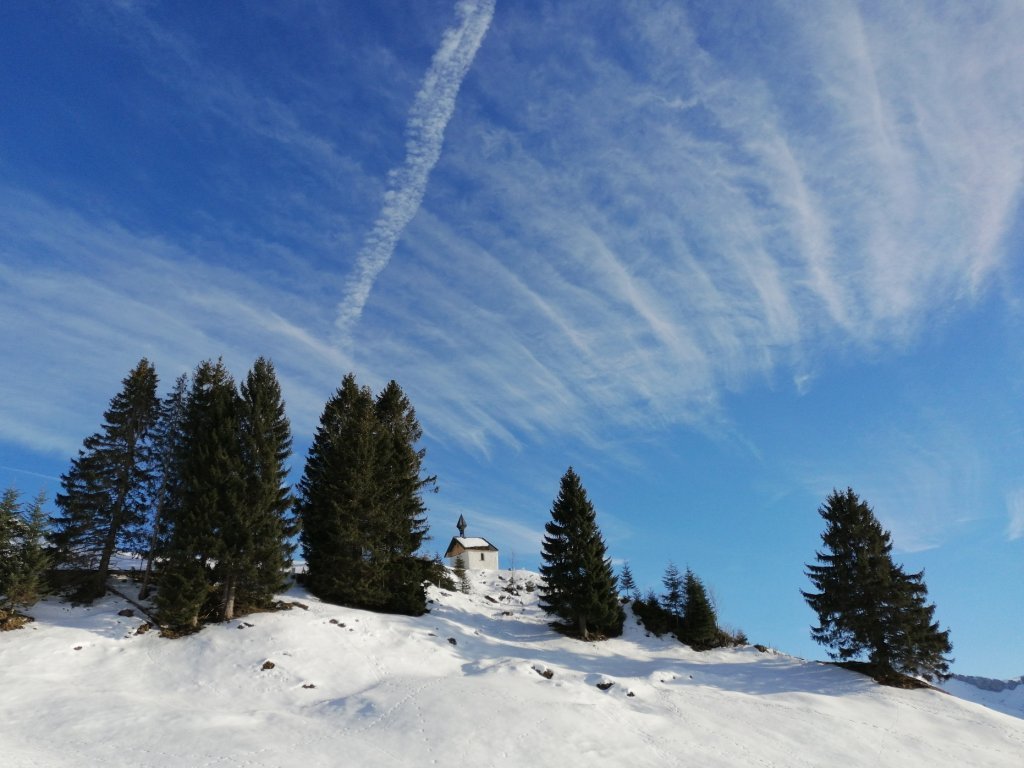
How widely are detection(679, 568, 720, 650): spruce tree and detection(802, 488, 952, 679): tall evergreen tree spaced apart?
6556mm

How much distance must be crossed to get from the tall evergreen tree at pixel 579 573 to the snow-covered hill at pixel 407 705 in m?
4.96

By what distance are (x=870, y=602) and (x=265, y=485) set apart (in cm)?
3443

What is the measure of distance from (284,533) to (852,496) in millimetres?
33931

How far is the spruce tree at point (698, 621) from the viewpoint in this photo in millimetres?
40219

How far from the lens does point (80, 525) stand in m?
33.2

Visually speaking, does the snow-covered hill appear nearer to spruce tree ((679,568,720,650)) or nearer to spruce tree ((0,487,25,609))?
spruce tree ((0,487,25,609))

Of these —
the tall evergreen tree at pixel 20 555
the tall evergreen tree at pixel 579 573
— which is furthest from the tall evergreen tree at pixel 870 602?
the tall evergreen tree at pixel 20 555

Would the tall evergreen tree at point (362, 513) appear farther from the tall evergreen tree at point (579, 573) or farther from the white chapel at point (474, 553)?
the white chapel at point (474, 553)

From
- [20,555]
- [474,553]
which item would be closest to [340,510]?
[20,555]

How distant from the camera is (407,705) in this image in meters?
21.5

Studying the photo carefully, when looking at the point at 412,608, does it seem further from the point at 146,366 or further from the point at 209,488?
the point at 146,366

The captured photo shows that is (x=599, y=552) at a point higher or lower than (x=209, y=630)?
higher

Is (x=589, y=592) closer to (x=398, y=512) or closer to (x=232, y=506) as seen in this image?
(x=398, y=512)

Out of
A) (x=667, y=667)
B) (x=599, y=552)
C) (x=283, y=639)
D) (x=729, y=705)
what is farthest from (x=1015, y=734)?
(x=283, y=639)
